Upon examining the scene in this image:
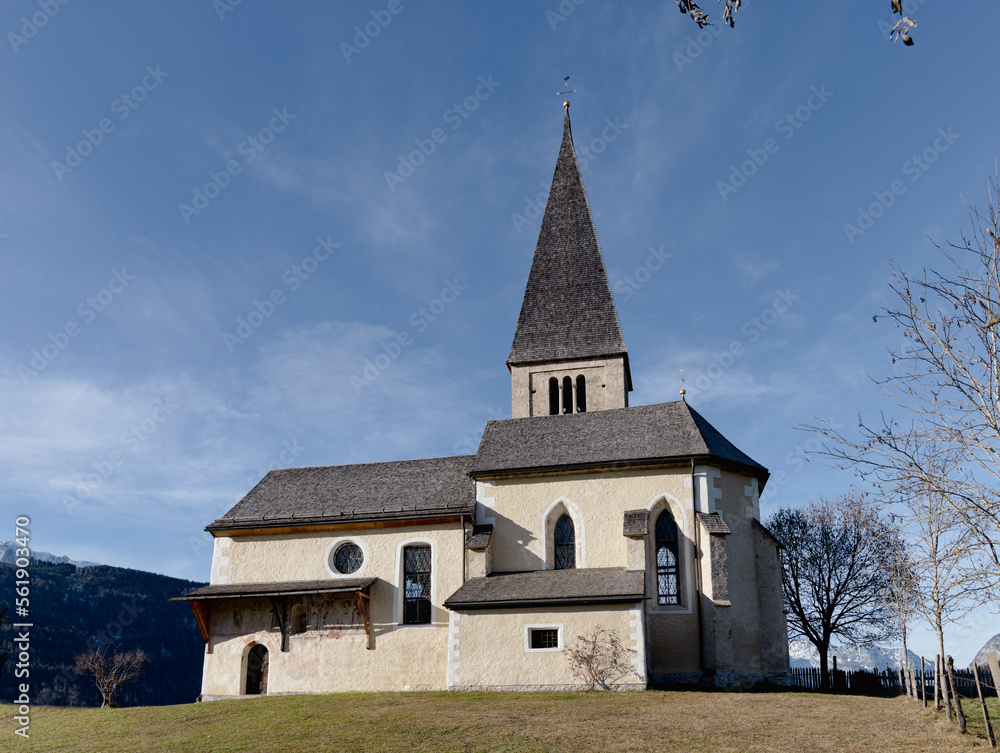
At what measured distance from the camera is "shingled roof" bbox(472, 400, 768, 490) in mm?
24297

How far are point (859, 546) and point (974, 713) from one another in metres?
20.8

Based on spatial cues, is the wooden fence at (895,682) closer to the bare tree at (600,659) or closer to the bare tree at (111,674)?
the bare tree at (600,659)

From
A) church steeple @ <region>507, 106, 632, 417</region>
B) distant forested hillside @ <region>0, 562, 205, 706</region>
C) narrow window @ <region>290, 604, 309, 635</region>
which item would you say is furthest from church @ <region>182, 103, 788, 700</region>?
distant forested hillside @ <region>0, 562, 205, 706</region>

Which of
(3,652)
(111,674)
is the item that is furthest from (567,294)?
(3,652)

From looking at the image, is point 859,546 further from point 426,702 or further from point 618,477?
point 426,702

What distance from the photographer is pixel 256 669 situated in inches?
980

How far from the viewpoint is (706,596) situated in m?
22.5

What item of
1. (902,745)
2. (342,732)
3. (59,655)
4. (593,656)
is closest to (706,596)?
(593,656)

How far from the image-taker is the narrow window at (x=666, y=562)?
2308 centimetres

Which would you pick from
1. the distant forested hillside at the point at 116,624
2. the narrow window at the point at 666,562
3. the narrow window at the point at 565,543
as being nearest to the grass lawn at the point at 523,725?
the narrow window at the point at 666,562

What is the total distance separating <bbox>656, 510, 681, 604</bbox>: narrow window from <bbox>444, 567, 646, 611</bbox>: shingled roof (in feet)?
4.41

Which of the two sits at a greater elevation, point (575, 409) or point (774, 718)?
point (575, 409)

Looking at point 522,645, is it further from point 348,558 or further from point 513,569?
point 348,558

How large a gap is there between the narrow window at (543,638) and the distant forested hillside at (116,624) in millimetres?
78967
